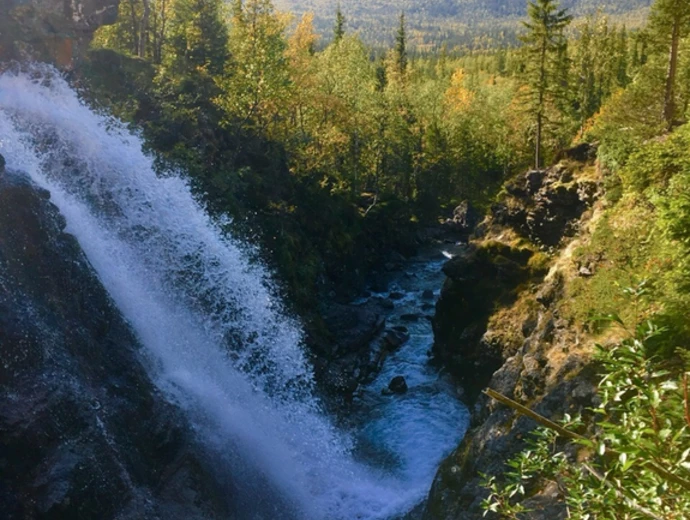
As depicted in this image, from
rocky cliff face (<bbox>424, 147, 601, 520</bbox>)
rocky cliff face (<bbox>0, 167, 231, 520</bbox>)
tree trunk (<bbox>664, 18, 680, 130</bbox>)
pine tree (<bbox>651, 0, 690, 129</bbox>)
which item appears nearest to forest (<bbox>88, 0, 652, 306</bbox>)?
pine tree (<bbox>651, 0, 690, 129</bbox>)

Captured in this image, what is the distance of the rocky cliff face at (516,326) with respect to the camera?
588 inches

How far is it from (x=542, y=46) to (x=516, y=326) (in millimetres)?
23532

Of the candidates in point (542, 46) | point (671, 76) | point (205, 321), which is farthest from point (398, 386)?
point (542, 46)

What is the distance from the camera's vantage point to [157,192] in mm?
23016

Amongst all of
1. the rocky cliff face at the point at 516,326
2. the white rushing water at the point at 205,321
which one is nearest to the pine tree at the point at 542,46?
the rocky cliff face at the point at 516,326

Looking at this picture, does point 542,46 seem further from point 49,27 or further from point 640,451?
point 640,451

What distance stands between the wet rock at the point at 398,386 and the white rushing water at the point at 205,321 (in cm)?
139

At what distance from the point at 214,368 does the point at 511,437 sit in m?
11.0

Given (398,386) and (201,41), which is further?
(201,41)

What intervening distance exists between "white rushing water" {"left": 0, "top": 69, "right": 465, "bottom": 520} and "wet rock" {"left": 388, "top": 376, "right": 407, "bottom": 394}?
1390 millimetres

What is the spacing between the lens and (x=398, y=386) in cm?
2527

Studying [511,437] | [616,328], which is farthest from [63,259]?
[616,328]

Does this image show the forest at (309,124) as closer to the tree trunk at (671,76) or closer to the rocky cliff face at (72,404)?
the tree trunk at (671,76)

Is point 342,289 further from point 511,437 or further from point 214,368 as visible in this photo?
point 511,437
